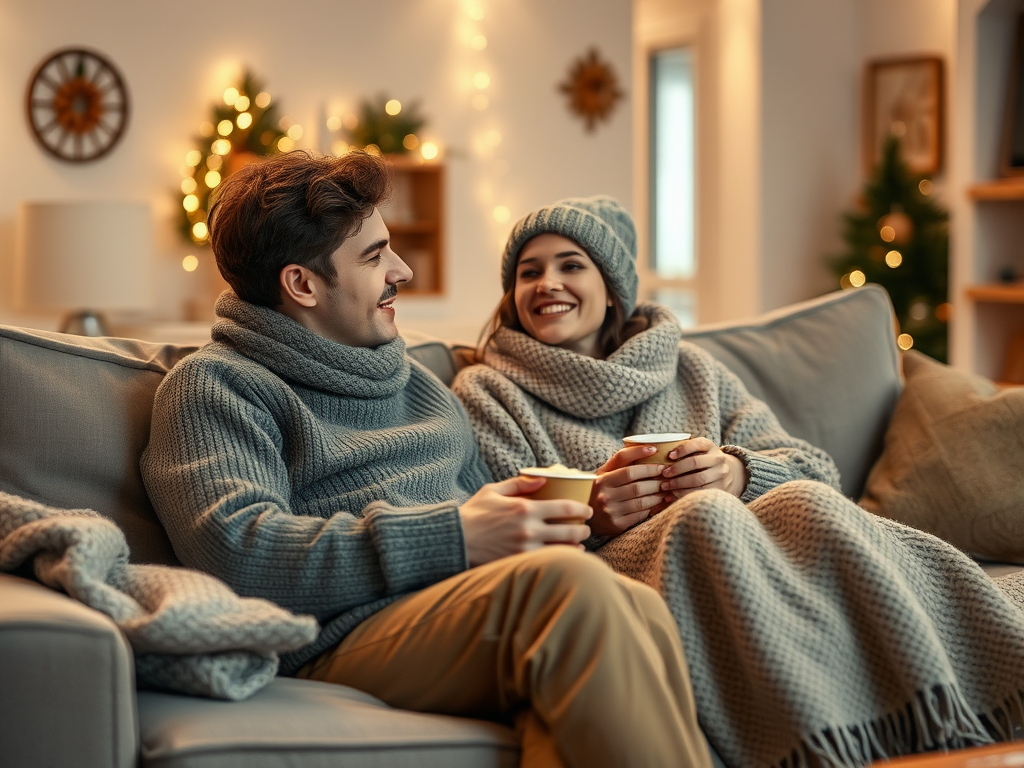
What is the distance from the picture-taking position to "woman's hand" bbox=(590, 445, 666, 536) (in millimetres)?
1894

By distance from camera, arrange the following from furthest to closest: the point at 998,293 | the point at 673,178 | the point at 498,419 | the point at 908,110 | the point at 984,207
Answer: the point at 673,178, the point at 908,110, the point at 984,207, the point at 998,293, the point at 498,419

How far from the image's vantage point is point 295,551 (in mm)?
1596

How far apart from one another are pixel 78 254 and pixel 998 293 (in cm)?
360

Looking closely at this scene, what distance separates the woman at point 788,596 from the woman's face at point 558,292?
0.15 meters

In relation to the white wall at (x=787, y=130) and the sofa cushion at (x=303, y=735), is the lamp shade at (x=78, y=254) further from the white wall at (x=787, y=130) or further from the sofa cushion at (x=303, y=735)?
the white wall at (x=787, y=130)

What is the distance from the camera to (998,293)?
4836 mm

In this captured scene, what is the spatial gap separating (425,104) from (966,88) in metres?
2.38

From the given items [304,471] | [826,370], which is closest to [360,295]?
[304,471]

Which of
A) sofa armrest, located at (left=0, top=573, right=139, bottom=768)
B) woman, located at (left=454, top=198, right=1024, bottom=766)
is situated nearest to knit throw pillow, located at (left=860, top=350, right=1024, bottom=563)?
woman, located at (left=454, top=198, right=1024, bottom=766)

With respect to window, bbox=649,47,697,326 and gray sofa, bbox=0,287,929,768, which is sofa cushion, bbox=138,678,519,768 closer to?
gray sofa, bbox=0,287,929,768

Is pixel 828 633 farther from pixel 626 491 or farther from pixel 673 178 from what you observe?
pixel 673 178

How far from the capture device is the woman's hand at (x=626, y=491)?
6.21 feet

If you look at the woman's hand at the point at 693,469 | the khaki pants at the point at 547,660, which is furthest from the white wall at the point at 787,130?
the khaki pants at the point at 547,660

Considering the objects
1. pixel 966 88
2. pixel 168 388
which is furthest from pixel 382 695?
pixel 966 88
